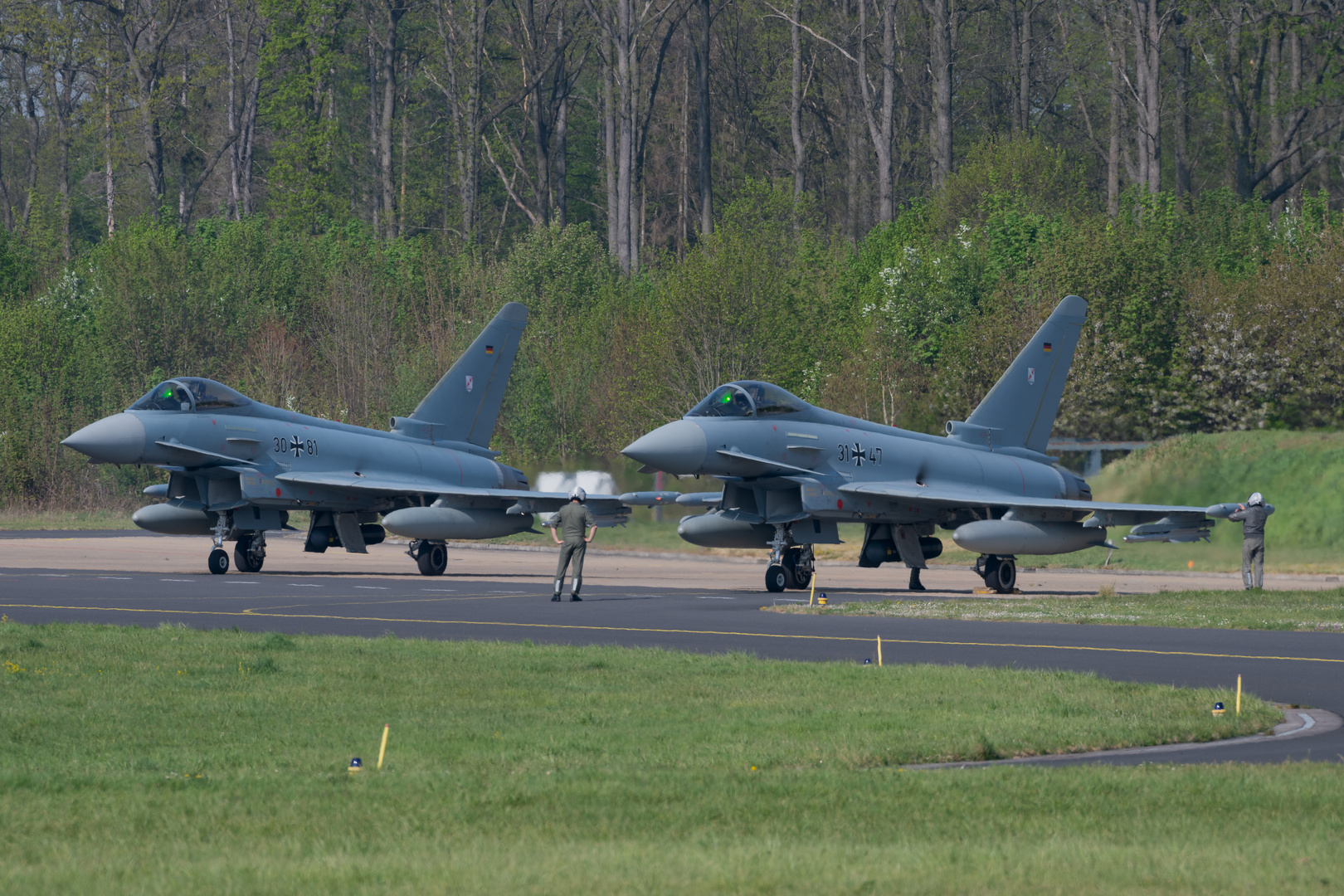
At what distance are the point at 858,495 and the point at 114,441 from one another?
1376 cm

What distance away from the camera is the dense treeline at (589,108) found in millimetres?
68250

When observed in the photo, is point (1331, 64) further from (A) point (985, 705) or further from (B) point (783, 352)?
(A) point (985, 705)

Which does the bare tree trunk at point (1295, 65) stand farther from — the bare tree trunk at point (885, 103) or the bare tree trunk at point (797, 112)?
the bare tree trunk at point (797, 112)

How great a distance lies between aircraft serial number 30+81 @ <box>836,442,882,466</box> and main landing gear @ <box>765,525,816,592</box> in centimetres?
176

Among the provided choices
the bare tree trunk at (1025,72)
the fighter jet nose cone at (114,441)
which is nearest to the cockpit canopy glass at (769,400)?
the fighter jet nose cone at (114,441)

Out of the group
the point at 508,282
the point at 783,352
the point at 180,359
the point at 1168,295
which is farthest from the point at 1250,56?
the point at 180,359

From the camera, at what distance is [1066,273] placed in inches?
1893

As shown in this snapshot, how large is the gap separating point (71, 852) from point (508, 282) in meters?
58.1

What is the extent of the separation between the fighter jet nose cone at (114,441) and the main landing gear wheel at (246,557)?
3166 millimetres

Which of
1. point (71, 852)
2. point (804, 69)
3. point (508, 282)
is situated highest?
point (804, 69)

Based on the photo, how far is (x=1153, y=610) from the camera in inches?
854

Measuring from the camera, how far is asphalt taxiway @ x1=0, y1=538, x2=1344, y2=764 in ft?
47.3

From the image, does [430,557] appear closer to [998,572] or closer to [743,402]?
[743,402]

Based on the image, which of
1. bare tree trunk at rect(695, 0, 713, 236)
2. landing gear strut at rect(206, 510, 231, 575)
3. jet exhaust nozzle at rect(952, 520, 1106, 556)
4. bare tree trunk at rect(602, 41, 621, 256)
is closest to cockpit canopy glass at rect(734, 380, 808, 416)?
jet exhaust nozzle at rect(952, 520, 1106, 556)
